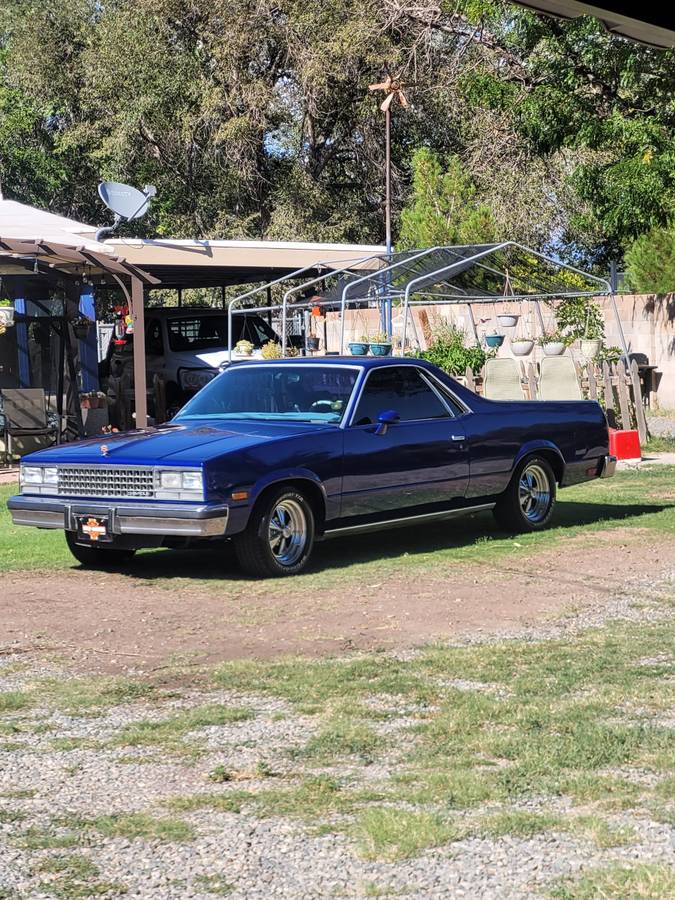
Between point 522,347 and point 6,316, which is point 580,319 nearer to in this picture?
point 522,347

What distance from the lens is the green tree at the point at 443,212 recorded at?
1156 inches

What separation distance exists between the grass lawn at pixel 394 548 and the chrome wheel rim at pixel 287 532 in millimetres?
184

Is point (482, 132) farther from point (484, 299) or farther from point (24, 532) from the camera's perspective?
point (24, 532)

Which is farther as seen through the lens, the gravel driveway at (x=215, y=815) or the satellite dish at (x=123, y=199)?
the satellite dish at (x=123, y=199)

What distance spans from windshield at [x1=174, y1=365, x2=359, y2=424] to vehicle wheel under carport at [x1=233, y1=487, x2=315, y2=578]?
2.87ft

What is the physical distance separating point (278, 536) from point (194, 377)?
1547cm

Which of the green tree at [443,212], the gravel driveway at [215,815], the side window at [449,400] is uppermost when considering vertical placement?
the green tree at [443,212]

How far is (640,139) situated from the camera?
1845 cm

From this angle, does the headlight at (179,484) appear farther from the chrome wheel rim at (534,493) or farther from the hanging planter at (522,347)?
the hanging planter at (522,347)

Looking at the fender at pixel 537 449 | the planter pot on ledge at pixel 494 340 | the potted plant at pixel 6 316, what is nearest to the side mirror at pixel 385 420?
the fender at pixel 537 449

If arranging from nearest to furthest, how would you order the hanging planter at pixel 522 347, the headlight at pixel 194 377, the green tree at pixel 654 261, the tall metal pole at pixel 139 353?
1. the tall metal pole at pixel 139 353
2. the hanging planter at pixel 522 347
3. the headlight at pixel 194 377
4. the green tree at pixel 654 261

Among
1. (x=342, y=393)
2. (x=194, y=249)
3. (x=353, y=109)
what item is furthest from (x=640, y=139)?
(x=353, y=109)

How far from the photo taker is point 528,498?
446 inches

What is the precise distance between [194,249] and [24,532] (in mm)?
11783
